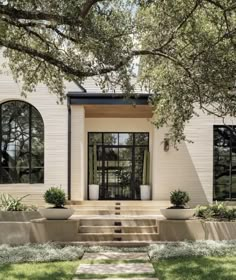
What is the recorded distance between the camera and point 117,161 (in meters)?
19.9

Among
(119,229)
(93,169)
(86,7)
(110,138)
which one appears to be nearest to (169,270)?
(119,229)

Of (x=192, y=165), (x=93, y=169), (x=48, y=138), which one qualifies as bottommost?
(x=93, y=169)

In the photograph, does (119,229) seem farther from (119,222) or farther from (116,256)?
(116,256)

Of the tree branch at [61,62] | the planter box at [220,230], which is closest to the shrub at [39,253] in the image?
the planter box at [220,230]

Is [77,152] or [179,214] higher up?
[77,152]

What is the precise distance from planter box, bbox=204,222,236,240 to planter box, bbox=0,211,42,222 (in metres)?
5.00

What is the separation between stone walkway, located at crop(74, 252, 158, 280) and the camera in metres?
8.99

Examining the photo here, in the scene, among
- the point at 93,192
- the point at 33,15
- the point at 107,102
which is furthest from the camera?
the point at 93,192

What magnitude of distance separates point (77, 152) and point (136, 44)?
272 inches

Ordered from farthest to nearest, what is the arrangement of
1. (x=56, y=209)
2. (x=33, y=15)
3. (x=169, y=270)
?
1. (x=56, y=209)
2. (x=169, y=270)
3. (x=33, y=15)

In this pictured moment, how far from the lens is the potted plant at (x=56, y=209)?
1273 cm

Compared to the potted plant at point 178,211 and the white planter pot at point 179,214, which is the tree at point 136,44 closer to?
the potted plant at point 178,211

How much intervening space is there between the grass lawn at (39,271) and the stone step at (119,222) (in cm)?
352

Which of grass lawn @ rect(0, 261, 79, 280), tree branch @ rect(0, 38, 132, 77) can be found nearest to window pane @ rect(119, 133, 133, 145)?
grass lawn @ rect(0, 261, 79, 280)
